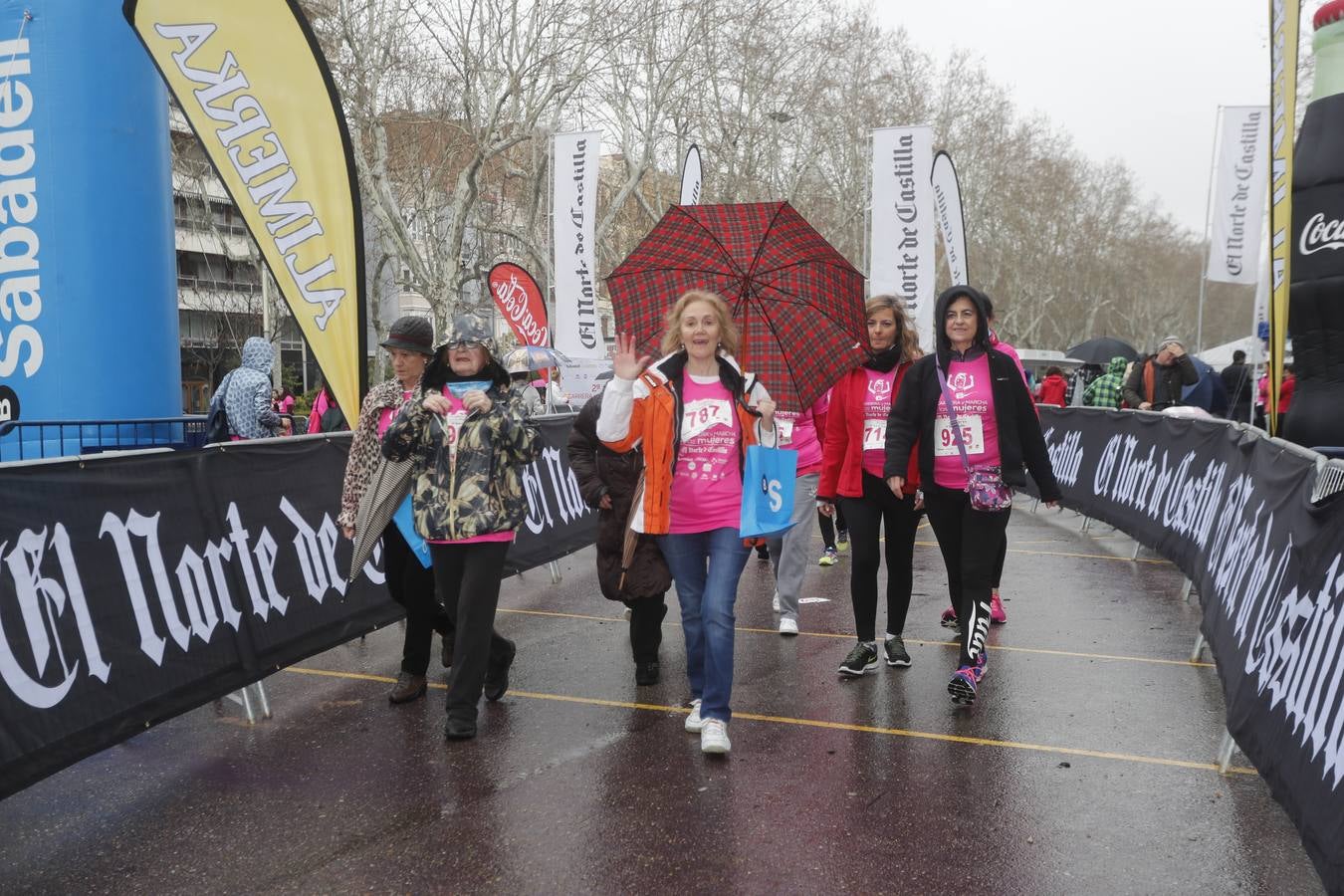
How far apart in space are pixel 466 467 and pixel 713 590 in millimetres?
1202

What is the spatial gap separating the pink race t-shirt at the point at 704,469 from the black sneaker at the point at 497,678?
4.36ft

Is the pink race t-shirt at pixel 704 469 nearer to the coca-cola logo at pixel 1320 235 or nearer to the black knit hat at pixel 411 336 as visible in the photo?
the black knit hat at pixel 411 336

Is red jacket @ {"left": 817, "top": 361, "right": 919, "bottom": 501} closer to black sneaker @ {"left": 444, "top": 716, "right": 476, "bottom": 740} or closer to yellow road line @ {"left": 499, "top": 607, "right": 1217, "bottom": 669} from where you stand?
yellow road line @ {"left": 499, "top": 607, "right": 1217, "bottom": 669}

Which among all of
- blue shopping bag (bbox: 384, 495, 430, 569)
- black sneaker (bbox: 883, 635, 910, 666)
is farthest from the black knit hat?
black sneaker (bbox: 883, 635, 910, 666)

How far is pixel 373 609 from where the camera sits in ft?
20.9

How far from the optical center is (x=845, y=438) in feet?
19.6

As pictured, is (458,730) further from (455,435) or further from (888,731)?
(888,731)

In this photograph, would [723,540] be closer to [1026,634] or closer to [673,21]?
[1026,634]


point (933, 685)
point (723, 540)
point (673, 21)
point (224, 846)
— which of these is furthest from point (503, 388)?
point (673, 21)

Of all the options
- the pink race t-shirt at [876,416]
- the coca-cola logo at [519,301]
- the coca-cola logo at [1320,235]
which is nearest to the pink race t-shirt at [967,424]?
the pink race t-shirt at [876,416]

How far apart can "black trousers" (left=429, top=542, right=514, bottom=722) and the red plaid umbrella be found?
4.02 feet

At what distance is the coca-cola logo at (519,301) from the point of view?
18.7m

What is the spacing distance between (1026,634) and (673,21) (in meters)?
26.1

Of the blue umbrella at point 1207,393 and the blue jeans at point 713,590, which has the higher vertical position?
the blue umbrella at point 1207,393
